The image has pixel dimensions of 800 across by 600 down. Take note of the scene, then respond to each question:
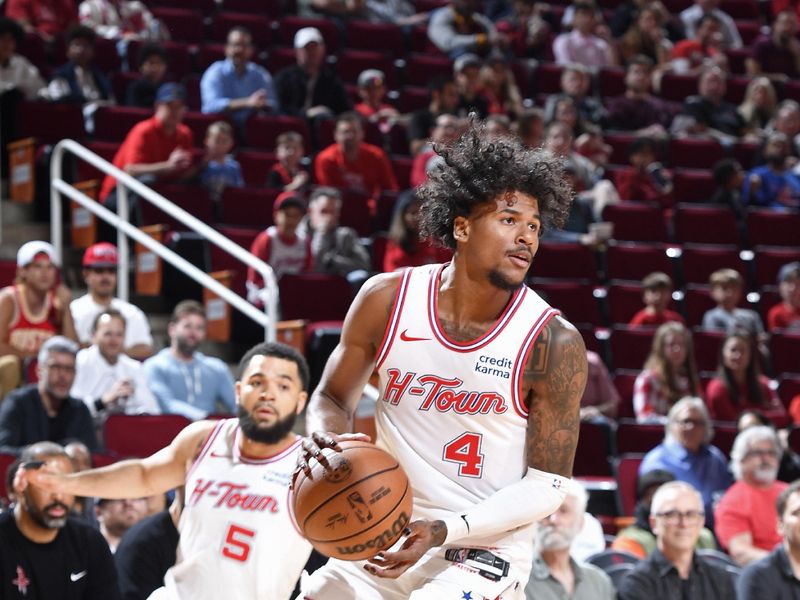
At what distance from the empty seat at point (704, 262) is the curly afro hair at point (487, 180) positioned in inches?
251

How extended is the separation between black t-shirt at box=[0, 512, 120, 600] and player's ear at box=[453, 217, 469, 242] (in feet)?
6.66

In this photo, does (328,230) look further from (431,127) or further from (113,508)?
(113,508)

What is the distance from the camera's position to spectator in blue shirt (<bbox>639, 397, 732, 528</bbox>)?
735 centimetres

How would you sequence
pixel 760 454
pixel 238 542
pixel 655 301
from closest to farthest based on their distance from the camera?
pixel 238 542 → pixel 760 454 → pixel 655 301

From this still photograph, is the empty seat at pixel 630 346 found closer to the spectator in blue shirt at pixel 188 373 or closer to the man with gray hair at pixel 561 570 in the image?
the spectator in blue shirt at pixel 188 373

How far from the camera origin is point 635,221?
33.2ft

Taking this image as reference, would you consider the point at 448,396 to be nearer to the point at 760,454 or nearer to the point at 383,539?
the point at 383,539

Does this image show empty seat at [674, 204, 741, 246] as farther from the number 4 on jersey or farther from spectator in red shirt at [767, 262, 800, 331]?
the number 4 on jersey

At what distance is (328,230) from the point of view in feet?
27.4

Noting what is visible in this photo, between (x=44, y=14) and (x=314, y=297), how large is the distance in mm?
3817

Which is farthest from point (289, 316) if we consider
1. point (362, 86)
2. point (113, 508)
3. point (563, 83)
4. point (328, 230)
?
point (563, 83)

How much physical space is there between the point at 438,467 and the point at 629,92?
28.7 ft

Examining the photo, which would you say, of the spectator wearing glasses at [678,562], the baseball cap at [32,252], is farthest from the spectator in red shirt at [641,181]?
the spectator wearing glasses at [678,562]

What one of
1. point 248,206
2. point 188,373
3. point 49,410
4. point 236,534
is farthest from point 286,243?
point 236,534
